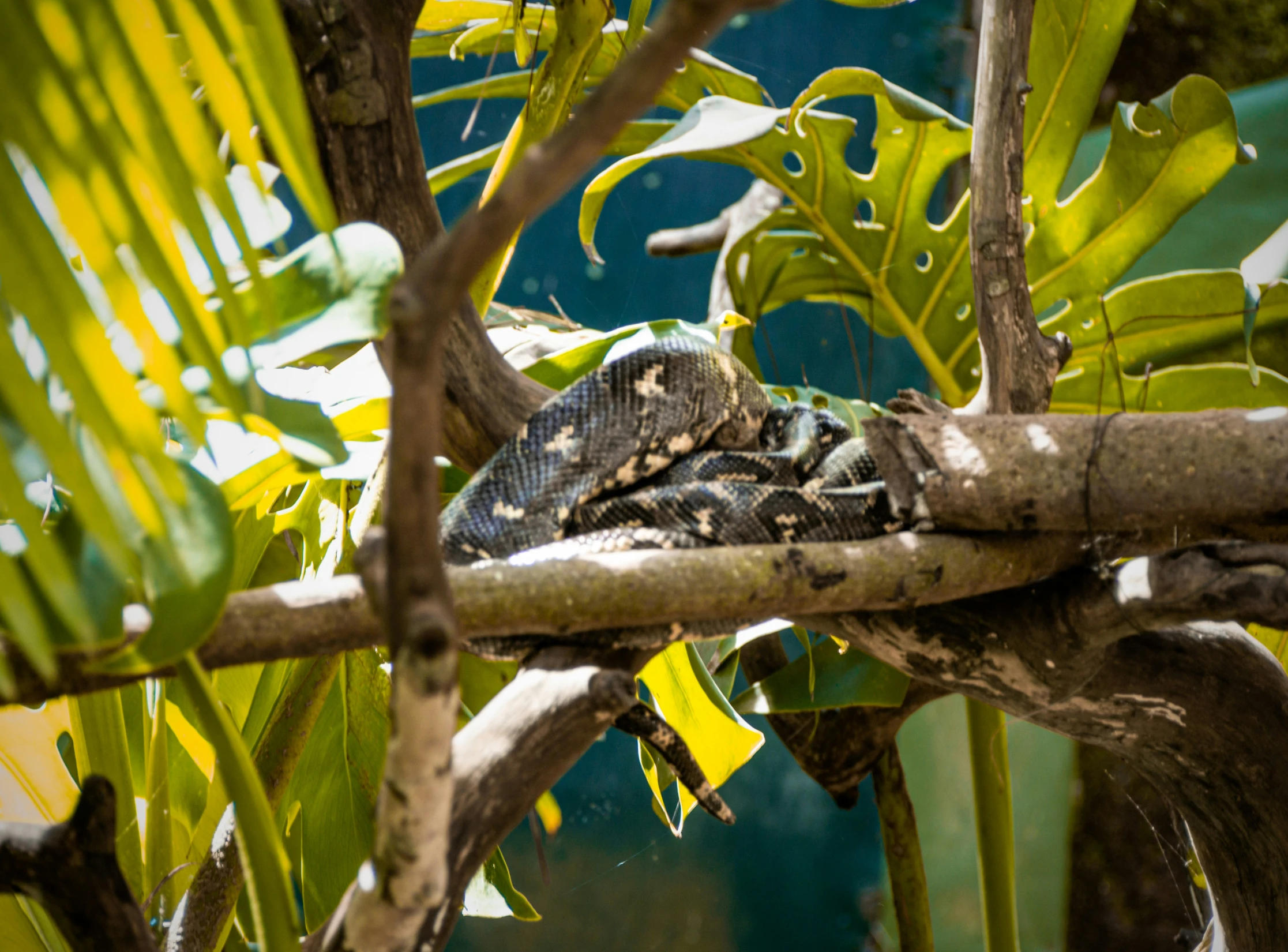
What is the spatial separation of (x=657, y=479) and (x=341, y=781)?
0.76 metres

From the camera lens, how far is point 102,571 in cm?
51

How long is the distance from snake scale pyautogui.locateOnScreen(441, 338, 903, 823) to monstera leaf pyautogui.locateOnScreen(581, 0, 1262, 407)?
254 mm

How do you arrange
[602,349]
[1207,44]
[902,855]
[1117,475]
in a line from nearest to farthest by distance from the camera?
1. [1117,475]
2. [602,349]
3. [902,855]
4. [1207,44]

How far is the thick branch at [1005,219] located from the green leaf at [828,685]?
0.54 metres

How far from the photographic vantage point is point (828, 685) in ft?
5.25

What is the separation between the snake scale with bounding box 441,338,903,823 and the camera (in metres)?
0.99

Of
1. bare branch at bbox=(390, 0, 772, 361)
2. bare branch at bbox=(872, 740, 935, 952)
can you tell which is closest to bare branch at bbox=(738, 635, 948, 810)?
bare branch at bbox=(872, 740, 935, 952)

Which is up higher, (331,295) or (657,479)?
(331,295)

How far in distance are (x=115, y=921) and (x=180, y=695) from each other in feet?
3.04

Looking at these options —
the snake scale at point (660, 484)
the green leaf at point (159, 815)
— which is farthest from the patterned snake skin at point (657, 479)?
the green leaf at point (159, 815)

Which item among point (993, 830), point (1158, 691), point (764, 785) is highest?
point (1158, 691)

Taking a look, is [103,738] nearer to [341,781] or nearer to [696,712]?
[341,781]

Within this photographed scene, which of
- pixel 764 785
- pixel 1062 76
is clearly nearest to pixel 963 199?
pixel 1062 76

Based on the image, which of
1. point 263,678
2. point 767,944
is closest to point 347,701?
point 263,678
